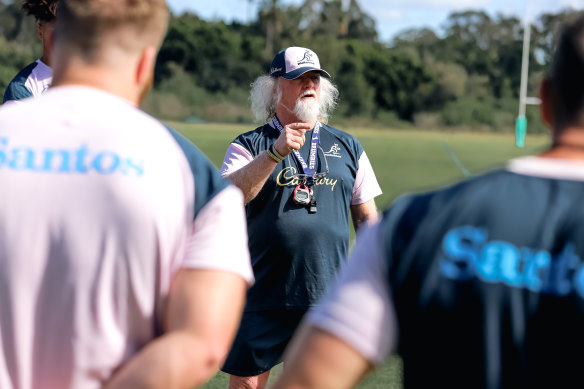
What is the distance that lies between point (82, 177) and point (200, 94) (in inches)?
1863

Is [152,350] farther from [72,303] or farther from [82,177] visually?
[82,177]

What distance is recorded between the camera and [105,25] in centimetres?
168

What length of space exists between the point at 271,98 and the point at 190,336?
120 inches

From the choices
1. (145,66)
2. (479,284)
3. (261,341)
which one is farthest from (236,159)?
(479,284)

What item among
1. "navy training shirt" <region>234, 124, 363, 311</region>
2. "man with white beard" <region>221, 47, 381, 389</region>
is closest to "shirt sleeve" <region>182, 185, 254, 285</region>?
"man with white beard" <region>221, 47, 381, 389</region>

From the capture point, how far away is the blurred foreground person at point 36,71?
3.65 meters

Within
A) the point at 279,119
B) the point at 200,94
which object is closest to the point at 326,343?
the point at 279,119

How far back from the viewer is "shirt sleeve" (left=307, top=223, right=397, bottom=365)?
1.42m

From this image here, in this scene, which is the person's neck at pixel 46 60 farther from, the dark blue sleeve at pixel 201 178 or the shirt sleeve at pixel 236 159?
the dark blue sleeve at pixel 201 178

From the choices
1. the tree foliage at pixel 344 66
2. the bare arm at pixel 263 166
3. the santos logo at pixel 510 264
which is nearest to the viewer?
the santos logo at pixel 510 264

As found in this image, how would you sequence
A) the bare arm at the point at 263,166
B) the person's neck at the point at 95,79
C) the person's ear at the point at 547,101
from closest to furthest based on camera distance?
1. the person's ear at the point at 547,101
2. the person's neck at the point at 95,79
3. the bare arm at the point at 263,166

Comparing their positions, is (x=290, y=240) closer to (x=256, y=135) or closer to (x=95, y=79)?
(x=256, y=135)

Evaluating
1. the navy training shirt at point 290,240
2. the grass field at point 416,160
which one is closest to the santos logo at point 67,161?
the navy training shirt at point 290,240

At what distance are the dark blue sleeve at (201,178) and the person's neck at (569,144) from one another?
69 centimetres
